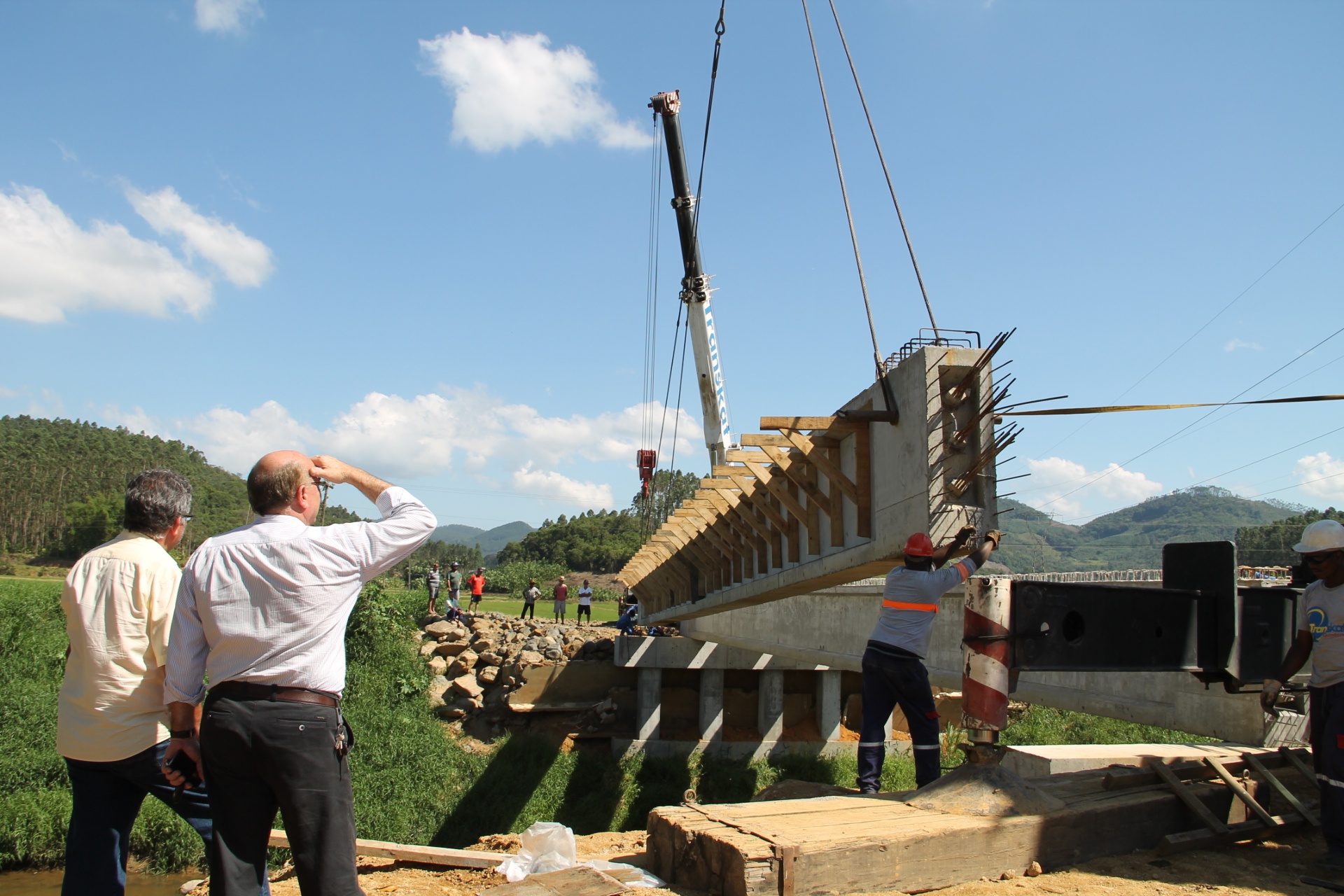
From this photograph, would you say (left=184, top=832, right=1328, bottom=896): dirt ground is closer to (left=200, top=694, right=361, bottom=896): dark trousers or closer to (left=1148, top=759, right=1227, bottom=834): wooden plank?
(left=1148, top=759, right=1227, bottom=834): wooden plank

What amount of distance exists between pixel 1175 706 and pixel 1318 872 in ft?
14.4

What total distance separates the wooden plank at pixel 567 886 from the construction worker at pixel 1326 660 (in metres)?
3.41

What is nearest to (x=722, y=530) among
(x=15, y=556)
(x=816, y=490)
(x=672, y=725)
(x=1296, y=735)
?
(x=816, y=490)

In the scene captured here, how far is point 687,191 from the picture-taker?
19109mm

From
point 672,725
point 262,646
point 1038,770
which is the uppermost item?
point 262,646

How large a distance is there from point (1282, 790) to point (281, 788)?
5130 millimetres

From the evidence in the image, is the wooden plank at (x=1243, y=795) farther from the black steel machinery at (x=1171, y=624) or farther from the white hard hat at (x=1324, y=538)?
the white hard hat at (x=1324, y=538)

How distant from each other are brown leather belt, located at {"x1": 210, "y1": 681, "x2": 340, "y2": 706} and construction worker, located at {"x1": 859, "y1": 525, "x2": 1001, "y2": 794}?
12.4 ft

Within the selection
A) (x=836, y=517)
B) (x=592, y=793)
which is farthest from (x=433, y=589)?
(x=836, y=517)

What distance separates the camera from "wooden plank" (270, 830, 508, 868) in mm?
4539

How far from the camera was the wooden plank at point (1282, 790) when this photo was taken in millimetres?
4805

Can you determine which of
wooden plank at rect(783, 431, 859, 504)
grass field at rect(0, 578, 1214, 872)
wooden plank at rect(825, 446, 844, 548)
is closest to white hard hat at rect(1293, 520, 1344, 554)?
wooden plank at rect(783, 431, 859, 504)

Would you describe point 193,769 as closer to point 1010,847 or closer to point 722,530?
point 1010,847

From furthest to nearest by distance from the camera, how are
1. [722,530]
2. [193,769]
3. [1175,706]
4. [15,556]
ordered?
[15,556], [722,530], [1175,706], [193,769]
